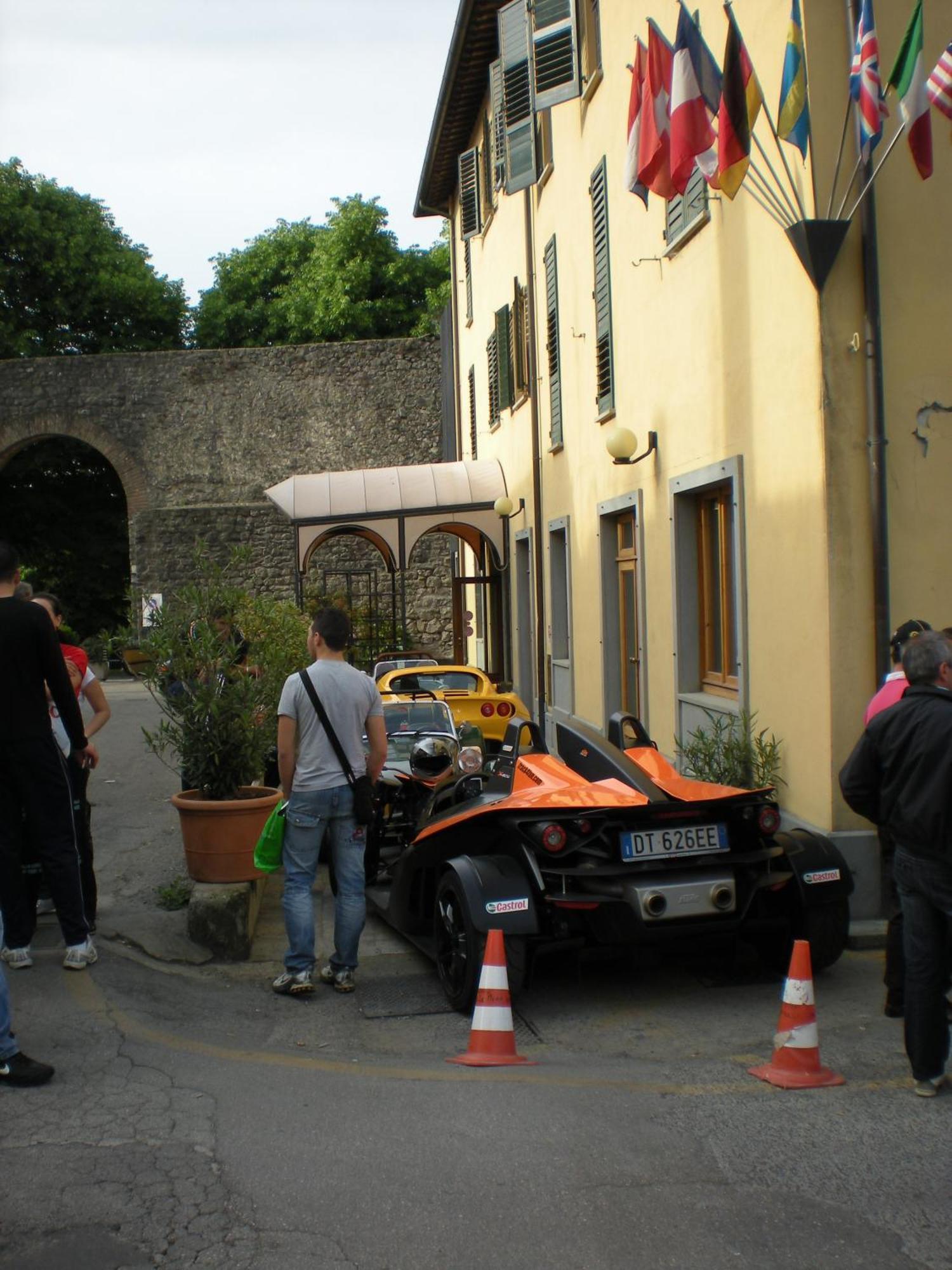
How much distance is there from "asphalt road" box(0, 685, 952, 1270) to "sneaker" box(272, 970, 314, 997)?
10 cm

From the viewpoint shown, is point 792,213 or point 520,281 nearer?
point 792,213

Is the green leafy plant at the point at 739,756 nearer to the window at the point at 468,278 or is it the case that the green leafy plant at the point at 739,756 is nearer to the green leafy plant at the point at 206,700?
the green leafy plant at the point at 206,700

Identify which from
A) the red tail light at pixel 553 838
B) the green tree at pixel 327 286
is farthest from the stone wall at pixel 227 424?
the red tail light at pixel 553 838

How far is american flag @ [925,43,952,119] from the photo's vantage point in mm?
6555

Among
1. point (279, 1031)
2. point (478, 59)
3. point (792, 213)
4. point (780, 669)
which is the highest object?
point (478, 59)

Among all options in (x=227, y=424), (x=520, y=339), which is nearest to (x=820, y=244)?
(x=520, y=339)

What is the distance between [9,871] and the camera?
552cm

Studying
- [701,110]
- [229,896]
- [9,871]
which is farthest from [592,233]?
[9,871]

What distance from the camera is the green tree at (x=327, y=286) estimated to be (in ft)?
141

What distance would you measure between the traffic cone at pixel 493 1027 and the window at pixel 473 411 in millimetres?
19058

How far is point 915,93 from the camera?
21.3 ft

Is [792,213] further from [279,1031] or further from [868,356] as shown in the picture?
[279,1031]

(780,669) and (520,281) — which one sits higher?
(520,281)

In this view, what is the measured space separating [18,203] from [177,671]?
38.3 meters
